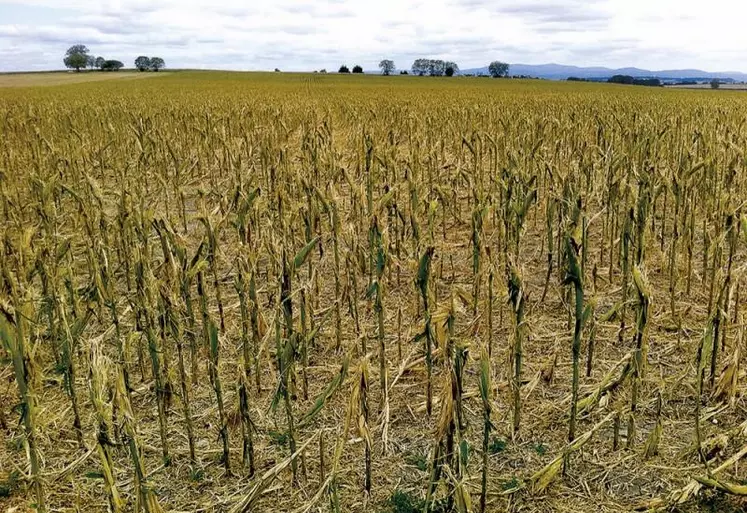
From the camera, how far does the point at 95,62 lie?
4254 inches

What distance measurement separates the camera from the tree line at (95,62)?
102 meters

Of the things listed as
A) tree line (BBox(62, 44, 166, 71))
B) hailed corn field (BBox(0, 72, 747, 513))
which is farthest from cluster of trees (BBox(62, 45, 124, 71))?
hailed corn field (BBox(0, 72, 747, 513))

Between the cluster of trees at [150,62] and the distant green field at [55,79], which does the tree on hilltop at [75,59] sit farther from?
the distant green field at [55,79]

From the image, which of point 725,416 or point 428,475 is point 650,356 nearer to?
point 725,416

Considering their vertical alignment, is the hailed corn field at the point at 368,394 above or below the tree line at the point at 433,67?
below

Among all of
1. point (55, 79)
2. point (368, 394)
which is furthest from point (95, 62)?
point (368, 394)

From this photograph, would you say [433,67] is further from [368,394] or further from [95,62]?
[368,394]

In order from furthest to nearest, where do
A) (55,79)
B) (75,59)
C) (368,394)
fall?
1. (75,59)
2. (55,79)
3. (368,394)

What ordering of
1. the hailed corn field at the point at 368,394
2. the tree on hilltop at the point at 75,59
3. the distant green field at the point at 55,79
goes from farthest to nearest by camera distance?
the tree on hilltop at the point at 75,59 → the distant green field at the point at 55,79 → the hailed corn field at the point at 368,394

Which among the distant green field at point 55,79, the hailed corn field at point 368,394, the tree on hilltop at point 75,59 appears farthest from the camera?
the tree on hilltop at point 75,59

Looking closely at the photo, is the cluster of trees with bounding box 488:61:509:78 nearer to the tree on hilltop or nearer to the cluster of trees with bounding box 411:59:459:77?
the cluster of trees with bounding box 411:59:459:77

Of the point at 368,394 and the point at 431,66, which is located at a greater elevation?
the point at 431,66

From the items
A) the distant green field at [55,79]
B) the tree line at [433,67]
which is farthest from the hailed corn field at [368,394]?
the tree line at [433,67]

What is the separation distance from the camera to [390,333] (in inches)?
172
